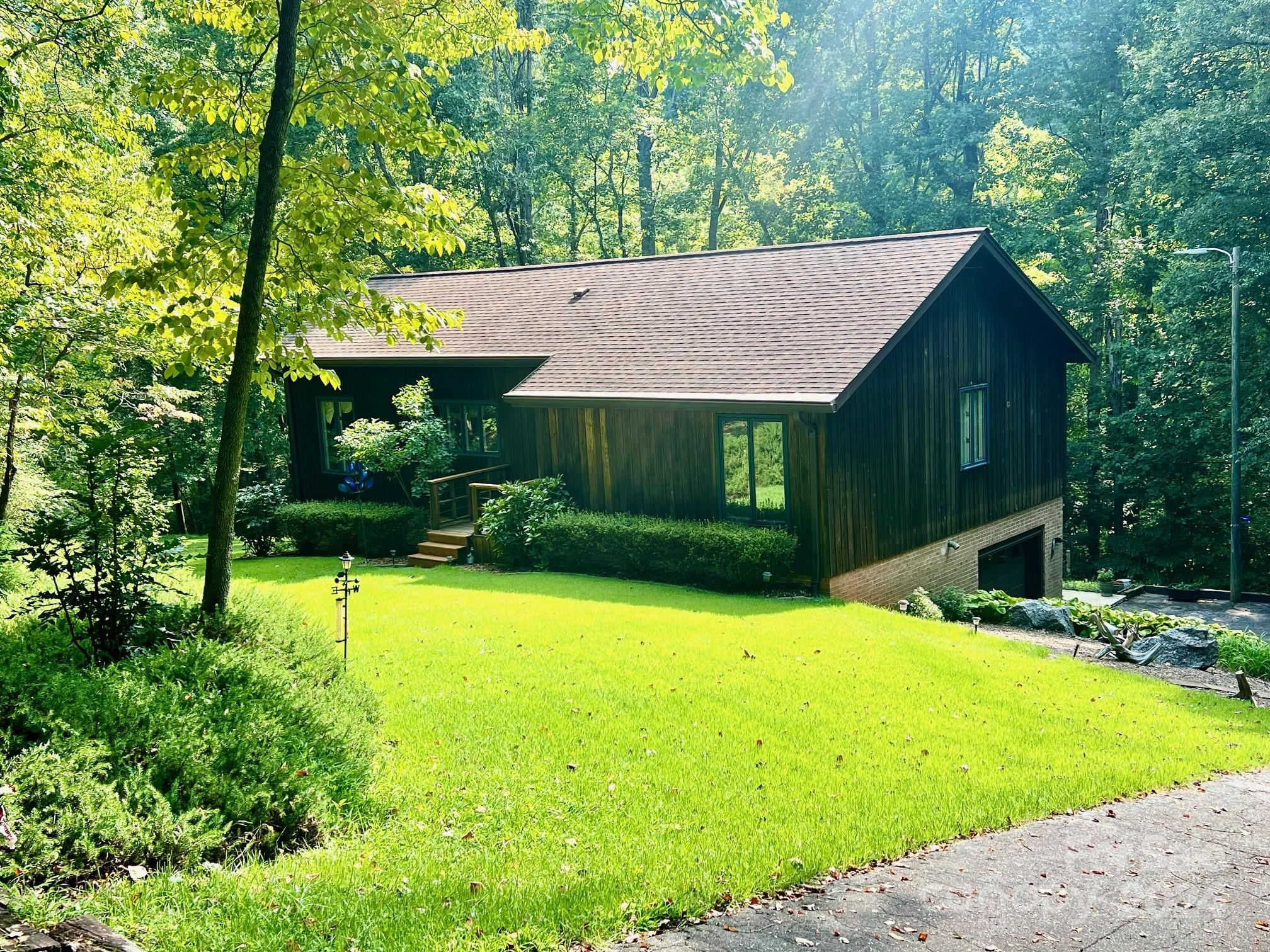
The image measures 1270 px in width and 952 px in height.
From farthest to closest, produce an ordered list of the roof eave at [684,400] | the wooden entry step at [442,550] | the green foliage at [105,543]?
the wooden entry step at [442,550], the roof eave at [684,400], the green foliage at [105,543]

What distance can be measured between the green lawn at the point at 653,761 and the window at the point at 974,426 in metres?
6.38

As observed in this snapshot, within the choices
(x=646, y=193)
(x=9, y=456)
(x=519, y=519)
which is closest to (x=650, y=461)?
(x=519, y=519)

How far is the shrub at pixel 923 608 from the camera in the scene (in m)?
17.5

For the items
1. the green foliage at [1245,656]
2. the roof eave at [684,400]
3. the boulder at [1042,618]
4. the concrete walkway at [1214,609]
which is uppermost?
the roof eave at [684,400]

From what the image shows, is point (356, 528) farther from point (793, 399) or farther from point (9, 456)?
point (793, 399)

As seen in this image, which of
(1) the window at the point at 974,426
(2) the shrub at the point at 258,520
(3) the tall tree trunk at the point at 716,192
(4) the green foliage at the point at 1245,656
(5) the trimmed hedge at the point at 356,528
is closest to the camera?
(4) the green foliage at the point at 1245,656

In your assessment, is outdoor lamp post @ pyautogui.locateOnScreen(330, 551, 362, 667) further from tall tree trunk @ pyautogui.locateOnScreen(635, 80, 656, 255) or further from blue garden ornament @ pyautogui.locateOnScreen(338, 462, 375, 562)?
tall tree trunk @ pyautogui.locateOnScreen(635, 80, 656, 255)

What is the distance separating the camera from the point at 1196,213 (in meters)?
27.6

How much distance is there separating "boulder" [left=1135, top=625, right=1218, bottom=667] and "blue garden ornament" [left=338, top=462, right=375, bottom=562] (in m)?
14.4

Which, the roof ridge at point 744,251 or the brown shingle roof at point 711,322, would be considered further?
the roof ridge at point 744,251

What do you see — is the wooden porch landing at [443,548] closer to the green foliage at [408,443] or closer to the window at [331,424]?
the green foliage at [408,443]

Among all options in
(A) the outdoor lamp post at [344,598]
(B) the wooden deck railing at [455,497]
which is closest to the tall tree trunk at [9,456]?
(A) the outdoor lamp post at [344,598]

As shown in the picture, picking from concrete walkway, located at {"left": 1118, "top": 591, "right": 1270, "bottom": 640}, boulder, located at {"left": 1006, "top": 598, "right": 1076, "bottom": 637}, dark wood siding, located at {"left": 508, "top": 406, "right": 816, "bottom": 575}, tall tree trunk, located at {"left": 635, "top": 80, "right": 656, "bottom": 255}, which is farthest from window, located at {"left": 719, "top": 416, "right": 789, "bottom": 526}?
tall tree trunk, located at {"left": 635, "top": 80, "right": 656, "bottom": 255}

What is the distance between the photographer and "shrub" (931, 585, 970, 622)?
18203 millimetres
